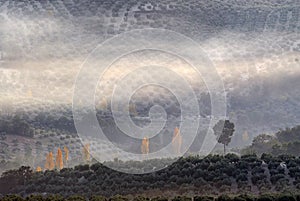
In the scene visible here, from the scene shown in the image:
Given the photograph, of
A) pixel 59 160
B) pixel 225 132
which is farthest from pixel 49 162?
pixel 225 132

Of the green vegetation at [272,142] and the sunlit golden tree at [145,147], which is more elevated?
the sunlit golden tree at [145,147]

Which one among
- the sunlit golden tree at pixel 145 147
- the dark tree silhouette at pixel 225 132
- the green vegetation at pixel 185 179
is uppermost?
the sunlit golden tree at pixel 145 147

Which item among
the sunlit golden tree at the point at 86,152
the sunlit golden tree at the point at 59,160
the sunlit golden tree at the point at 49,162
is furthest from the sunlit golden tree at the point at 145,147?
the sunlit golden tree at the point at 49,162

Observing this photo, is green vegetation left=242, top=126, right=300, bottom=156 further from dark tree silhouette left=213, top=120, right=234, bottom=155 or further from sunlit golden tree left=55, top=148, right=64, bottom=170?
sunlit golden tree left=55, top=148, right=64, bottom=170

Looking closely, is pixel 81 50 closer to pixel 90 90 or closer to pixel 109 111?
pixel 90 90

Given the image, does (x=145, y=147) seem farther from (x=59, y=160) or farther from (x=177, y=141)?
(x=59, y=160)

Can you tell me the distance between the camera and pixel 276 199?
28734mm

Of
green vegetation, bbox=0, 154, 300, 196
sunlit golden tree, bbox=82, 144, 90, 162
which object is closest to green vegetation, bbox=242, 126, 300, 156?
green vegetation, bbox=0, 154, 300, 196

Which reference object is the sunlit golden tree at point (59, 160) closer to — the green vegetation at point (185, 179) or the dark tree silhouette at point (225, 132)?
the dark tree silhouette at point (225, 132)

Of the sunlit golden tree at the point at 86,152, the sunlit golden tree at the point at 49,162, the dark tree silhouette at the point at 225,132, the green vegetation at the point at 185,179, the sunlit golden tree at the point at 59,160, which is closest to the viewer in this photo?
the green vegetation at the point at 185,179

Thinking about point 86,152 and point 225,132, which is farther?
point 86,152

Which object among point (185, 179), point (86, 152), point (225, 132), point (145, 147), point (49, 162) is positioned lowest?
point (185, 179)

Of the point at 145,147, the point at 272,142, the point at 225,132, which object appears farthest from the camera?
the point at 145,147

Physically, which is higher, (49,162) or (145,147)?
(145,147)
